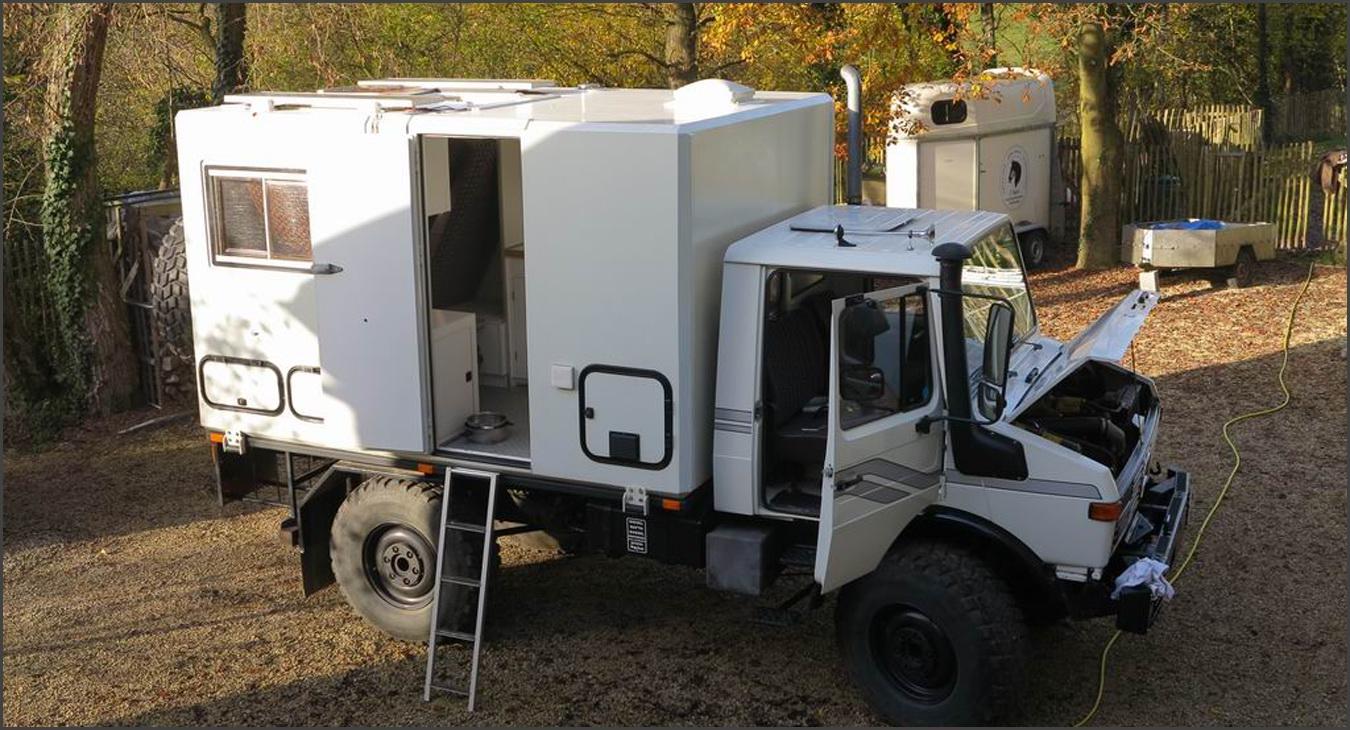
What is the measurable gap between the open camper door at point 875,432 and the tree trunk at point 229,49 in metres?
10.7

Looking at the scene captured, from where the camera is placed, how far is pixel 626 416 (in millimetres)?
7340

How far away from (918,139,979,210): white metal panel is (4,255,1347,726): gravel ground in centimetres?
650

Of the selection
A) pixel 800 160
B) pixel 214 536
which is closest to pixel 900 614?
pixel 800 160

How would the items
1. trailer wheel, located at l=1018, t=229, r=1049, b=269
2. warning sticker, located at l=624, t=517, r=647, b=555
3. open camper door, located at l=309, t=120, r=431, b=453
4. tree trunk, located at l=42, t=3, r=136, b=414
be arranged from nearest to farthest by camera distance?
warning sticker, located at l=624, t=517, r=647, b=555 < open camper door, located at l=309, t=120, r=431, b=453 < tree trunk, located at l=42, t=3, r=136, b=414 < trailer wheel, located at l=1018, t=229, r=1049, b=269

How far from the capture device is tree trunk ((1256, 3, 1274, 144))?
1211 inches

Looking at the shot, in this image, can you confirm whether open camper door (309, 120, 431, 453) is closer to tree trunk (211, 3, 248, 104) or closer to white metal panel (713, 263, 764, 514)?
white metal panel (713, 263, 764, 514)

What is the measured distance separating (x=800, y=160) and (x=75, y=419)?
8.49 meters

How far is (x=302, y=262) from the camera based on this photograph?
8.18 meters

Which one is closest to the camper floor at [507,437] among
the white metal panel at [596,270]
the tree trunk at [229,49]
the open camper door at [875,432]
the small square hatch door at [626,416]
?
the white metal panel at [596,270]

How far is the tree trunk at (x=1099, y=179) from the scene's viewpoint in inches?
725

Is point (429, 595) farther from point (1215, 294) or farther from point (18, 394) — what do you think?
point (1215, 294)

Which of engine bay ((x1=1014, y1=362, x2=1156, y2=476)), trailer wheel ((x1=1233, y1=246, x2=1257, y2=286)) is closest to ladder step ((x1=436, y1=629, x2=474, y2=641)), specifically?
engine bay ((x1=1014, y1=362, x2=1156, y2=476))

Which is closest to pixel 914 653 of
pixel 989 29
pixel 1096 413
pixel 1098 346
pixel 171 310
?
pixel 1096 413

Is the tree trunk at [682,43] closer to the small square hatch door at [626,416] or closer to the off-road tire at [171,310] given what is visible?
the off-road tire at [171,310]
